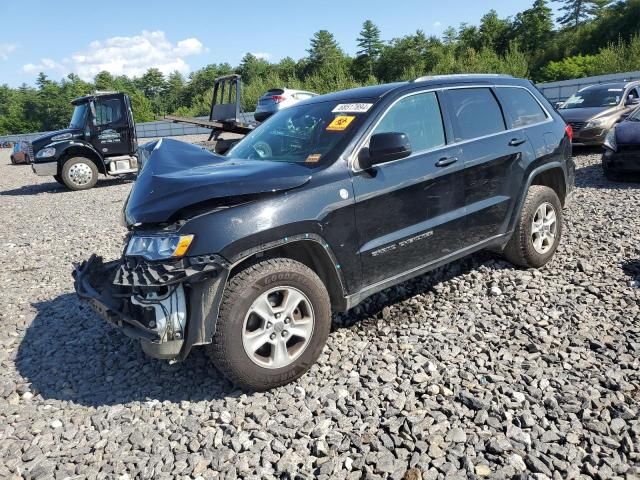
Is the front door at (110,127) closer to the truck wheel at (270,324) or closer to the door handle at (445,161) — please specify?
the door handle at (445,161)

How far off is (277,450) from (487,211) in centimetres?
259

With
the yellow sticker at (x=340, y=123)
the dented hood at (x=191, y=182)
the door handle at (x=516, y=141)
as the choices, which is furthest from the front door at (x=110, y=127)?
the door handle at (x=516, y=141)

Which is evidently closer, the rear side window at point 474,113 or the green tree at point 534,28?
the rear side window at point 474,113

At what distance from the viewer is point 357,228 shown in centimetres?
334

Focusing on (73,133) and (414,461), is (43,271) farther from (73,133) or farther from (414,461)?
(73,133)

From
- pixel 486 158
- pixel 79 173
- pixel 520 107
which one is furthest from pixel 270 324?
Result: pixel 79 173

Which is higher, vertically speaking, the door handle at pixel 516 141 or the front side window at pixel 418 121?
the front side window at pixel 418 121

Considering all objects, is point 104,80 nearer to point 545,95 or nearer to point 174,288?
point 545,95

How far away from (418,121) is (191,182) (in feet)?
6.03

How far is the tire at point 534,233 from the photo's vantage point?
14.9 feet

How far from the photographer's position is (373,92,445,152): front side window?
145 inches

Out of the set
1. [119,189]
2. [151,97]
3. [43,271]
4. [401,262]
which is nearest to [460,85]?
[401,262]

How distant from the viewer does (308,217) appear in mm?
3102

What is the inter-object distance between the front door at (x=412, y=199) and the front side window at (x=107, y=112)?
37.5 feet
